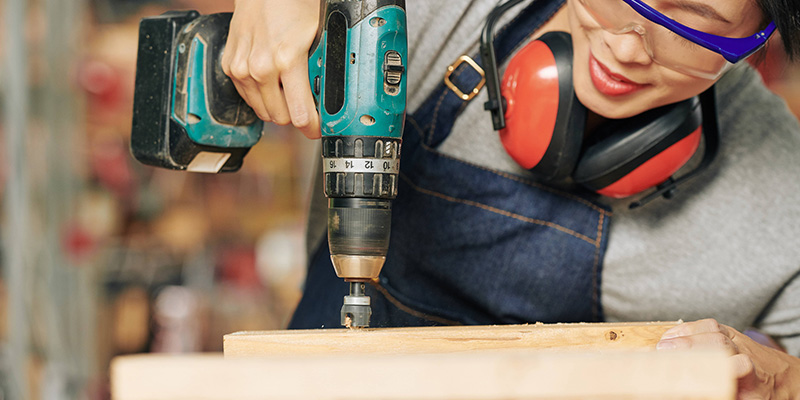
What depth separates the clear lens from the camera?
794 millimetres

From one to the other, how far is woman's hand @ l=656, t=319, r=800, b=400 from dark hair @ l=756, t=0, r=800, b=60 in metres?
0.33

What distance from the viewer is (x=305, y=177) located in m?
3.64

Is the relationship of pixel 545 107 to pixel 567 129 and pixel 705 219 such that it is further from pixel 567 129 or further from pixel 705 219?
pixel 705 219

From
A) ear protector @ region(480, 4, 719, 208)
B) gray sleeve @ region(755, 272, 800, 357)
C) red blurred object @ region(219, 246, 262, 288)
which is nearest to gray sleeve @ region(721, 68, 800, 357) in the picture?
gray sleeve @ region(755, 272, 800, 357)

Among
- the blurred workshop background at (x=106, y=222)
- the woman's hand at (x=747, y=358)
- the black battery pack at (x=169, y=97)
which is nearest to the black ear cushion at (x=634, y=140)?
the woman's hand at (x=747, y=358)

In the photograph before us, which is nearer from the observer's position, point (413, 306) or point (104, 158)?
point (413, 306)

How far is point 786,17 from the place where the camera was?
0.73 metres

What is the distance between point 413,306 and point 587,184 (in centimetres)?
34

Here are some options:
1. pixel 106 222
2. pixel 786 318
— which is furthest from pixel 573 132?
pixel 106 222

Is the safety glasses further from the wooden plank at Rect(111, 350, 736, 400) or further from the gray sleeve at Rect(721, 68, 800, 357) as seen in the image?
the wooden plank at Rect(111, 350, 736, 400)

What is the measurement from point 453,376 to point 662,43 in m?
0.56

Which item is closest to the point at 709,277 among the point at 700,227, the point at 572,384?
the point at 700,227

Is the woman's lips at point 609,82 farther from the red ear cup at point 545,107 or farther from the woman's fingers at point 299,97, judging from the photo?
the woman's fingers at point 299,97

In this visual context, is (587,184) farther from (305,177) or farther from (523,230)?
(305,177)
